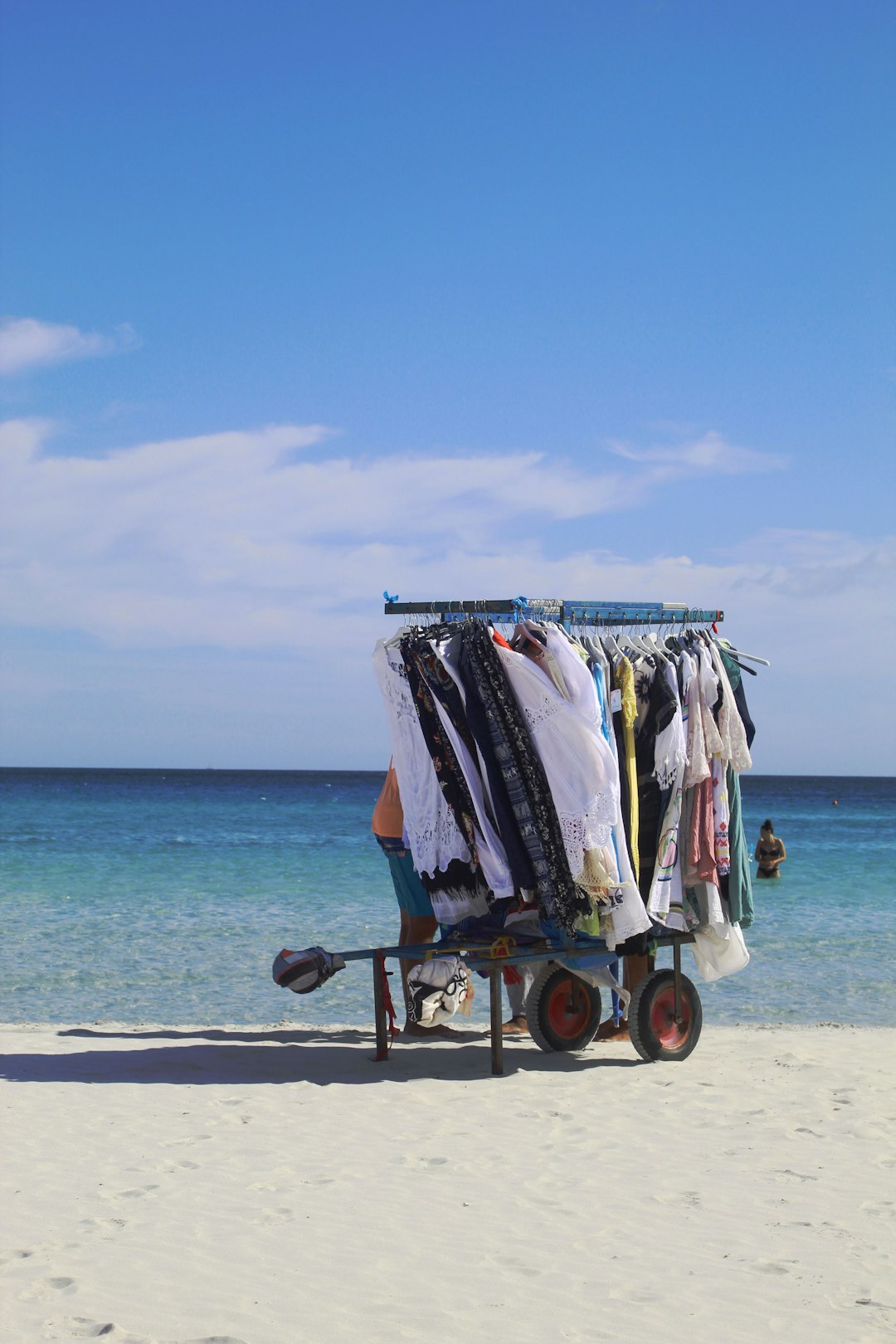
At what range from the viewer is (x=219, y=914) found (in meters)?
15.3

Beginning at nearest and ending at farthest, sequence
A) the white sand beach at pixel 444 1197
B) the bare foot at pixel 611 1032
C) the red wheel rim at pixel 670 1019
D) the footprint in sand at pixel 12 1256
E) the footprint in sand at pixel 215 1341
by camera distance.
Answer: the footprint in sand at pixel 215 1341 < the white sand beach at pixel 444 1197 < the footprint in sand at pixel 12 1256 < the red wheel rim at pixel 670 1019 < the bare foot at pixel 611 1032

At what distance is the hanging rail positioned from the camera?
6.67m

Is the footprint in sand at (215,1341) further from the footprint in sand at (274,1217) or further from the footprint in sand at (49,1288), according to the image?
the footprint in sand at (274,1217)

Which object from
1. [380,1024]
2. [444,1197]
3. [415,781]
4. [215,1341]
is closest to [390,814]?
[415,781]

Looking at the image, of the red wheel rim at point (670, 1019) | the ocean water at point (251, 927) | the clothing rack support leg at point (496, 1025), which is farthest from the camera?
the ocean water at point (251, 927)

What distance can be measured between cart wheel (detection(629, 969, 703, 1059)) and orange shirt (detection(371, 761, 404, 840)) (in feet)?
5.18

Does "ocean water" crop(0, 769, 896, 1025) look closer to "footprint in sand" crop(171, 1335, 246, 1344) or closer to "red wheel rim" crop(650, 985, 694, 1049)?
"red wheel rim" crop(650, 985, 694, 1049)

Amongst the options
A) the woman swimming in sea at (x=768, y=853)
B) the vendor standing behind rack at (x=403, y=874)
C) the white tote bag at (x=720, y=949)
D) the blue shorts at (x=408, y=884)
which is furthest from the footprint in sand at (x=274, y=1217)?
the woman swimming in sea at (x=768, y=853)

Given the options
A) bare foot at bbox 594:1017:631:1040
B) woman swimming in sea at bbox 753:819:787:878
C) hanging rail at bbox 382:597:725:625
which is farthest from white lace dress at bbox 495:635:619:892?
woman swimming in sea at bbox 753:819:787:878

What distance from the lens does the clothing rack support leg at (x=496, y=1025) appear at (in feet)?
20.8

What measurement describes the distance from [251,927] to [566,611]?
8425mm

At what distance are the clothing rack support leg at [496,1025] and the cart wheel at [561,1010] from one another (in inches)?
20.8

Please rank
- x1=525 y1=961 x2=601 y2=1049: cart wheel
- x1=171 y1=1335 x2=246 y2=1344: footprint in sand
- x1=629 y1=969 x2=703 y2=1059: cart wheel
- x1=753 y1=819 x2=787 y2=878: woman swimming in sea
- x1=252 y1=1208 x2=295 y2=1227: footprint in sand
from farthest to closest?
x1=753 y1=819 x2=787 y2=878: woman swimming in sea, x1=525 y1=961 x2=601 y2=1049: cart wheel, x1=629 y1=969 x2=703 y2=1059: cart wheel, x1=252 y1=1208 x2=295 y2=1227: footprint in sand, x1=171 y1=1335 x2=246 y2=1344: footprint in sand

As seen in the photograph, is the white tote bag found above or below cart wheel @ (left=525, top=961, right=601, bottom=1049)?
above
